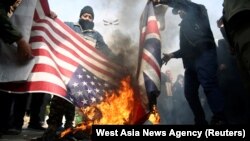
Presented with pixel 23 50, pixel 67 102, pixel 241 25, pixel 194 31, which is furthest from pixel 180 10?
pixel 241 25

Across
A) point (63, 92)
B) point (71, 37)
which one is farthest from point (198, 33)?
point (63, 92)

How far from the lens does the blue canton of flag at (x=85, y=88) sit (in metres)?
3.22

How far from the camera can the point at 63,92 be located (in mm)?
3117

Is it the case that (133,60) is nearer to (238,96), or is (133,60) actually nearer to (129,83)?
(129,83)

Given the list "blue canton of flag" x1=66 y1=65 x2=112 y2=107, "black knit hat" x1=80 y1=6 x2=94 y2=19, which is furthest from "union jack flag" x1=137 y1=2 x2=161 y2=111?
"black knit hat" x1=80 y1=6 x2=94 y2=19

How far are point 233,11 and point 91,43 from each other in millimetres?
2407

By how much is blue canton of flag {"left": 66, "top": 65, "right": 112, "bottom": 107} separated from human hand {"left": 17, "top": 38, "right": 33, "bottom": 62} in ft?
1.67

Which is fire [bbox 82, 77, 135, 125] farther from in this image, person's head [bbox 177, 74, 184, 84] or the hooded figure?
person's head [bbox 177, 74, 184, 84]

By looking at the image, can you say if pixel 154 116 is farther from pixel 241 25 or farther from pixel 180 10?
pixel 241 25

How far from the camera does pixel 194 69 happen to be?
166 inches

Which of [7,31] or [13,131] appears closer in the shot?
[7,31]

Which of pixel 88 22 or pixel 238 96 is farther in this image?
pixel 88 22

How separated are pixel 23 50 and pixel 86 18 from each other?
2266 mm

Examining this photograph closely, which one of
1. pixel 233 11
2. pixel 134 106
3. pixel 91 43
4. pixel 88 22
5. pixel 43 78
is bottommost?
pixel 134 106
